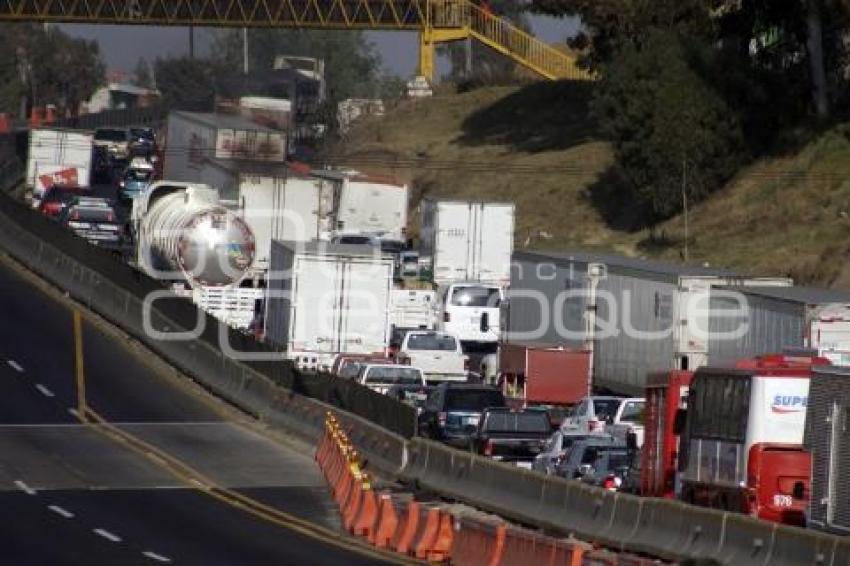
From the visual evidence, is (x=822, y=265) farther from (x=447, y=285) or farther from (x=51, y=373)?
(x=51, y=373)

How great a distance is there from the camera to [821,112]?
7331 centimetres

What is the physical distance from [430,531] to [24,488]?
8.88 m

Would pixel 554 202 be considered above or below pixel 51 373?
above

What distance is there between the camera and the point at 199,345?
160 feet

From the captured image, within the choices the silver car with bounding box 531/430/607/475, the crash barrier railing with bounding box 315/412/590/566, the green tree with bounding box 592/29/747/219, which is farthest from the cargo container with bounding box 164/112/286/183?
the crash barrier railing with bounding box 315/412/590/566

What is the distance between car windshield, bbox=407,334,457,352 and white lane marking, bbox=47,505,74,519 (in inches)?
759

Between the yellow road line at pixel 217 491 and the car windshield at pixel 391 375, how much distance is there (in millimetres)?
5935

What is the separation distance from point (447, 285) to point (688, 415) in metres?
29.7

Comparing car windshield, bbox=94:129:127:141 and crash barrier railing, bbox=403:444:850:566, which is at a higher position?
car windshield, bbox=94:129:127:141

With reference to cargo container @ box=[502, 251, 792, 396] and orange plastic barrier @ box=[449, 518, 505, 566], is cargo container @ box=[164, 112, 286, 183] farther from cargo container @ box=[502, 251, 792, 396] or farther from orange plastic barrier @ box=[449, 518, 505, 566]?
orange plastic barrier @ box=[449, 518, 505, 566]

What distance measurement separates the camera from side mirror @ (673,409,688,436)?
95.8ft

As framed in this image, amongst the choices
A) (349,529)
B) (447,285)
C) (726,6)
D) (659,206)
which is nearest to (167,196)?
(447,285)

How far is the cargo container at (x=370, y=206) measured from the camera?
72.1 m

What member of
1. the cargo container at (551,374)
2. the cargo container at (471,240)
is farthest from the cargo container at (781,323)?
the cargo container at (471,240)
